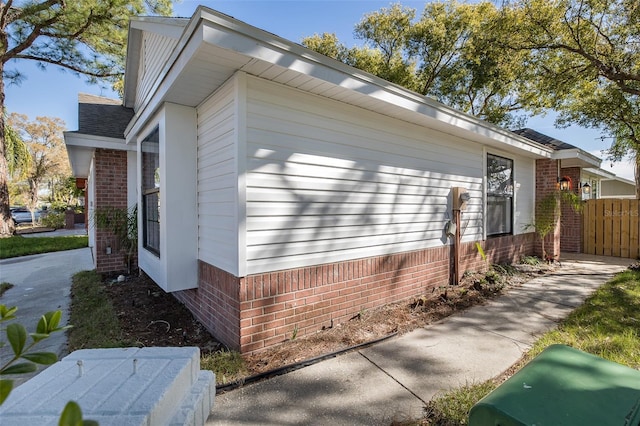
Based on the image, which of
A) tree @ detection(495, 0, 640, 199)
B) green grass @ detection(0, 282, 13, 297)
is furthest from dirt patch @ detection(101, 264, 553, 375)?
tree @ detection(495, 0, 640, 199)

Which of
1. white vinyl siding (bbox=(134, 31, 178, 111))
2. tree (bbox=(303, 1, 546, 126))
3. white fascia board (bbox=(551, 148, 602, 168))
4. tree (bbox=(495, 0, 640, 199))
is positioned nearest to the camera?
white vinyl siding (bbox=(134, 31, 178, 111))

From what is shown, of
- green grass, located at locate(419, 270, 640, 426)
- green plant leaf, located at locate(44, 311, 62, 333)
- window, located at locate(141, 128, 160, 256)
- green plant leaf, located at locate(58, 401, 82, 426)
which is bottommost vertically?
green grass, located at locate(419, 270, 640, 426)

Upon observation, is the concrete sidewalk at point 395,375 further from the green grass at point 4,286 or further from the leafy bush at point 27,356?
the green grass at point 4,286

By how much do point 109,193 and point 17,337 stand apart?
22.7 feet

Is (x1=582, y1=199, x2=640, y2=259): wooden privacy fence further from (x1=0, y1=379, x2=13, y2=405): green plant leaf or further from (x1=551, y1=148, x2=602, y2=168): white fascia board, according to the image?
(x1=0, y1=379, x2=13, y2=405): green plant leaf

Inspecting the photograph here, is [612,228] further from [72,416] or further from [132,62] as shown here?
[132,62]

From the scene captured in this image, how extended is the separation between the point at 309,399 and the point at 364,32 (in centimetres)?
1674

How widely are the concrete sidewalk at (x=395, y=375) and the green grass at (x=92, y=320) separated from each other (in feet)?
6.34

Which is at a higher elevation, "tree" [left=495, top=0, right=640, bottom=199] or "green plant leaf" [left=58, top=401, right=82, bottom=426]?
"tree" [left=495, top=0, right=640, bottom=199]

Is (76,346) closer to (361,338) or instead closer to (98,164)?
(361,338)

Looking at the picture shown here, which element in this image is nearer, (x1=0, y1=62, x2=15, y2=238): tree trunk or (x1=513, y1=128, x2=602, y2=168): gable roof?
(x1=513, y1=128, x2=602, y2=168): gable roof

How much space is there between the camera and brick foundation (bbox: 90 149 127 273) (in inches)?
256

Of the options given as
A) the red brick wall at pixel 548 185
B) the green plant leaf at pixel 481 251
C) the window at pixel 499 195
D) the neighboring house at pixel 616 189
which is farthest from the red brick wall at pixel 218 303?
the neighboring house at pixel 616 189

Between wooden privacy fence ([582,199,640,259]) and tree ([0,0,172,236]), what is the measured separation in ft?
54.5
